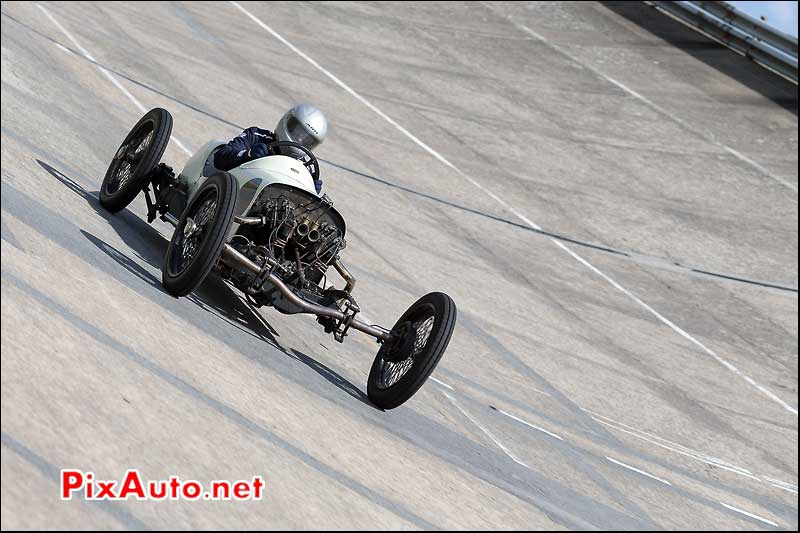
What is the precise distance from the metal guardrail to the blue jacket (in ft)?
65.6

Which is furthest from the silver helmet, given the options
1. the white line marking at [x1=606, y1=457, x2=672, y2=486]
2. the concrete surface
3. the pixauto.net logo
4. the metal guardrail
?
the metal guardrail

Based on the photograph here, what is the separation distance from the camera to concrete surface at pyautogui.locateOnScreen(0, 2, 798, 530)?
17.9 ft

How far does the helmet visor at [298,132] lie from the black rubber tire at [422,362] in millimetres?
1709

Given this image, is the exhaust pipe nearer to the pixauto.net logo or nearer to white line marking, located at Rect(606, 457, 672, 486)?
the pixauto.net logo

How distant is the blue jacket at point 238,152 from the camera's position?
27.6 ft

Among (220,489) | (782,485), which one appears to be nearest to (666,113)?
(782,485)

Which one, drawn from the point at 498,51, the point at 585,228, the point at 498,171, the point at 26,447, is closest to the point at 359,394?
the point at 26,447

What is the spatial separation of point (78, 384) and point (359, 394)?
2.97m

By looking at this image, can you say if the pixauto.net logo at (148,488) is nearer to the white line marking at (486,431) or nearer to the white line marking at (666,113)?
the white line marking at (486,431)

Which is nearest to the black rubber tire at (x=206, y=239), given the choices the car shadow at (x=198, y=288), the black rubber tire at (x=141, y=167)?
the car shadow at (x=198, y=288)

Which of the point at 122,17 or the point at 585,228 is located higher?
the point at 122,17

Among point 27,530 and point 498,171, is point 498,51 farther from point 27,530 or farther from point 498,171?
point 27,530

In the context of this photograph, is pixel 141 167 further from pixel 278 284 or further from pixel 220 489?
pixel 220 489

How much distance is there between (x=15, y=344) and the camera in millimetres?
5207
